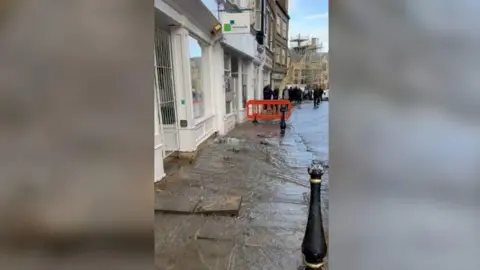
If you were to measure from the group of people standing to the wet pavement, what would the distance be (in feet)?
42.5

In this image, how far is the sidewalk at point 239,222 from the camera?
3.20 meters

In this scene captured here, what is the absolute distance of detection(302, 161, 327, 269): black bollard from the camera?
235cm

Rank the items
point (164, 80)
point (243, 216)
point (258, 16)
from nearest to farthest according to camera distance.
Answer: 1. point (243, 216)
2. point (164, 80)
3. point (258, 16)

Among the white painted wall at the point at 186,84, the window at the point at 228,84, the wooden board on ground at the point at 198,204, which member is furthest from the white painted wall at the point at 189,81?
the wooden board on ground at the point at 198,204

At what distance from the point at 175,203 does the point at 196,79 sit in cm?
517

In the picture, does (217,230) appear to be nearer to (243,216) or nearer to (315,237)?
(243,216)

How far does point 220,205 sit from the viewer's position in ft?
15.0

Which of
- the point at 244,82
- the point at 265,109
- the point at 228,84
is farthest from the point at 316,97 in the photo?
the point at 228,84
